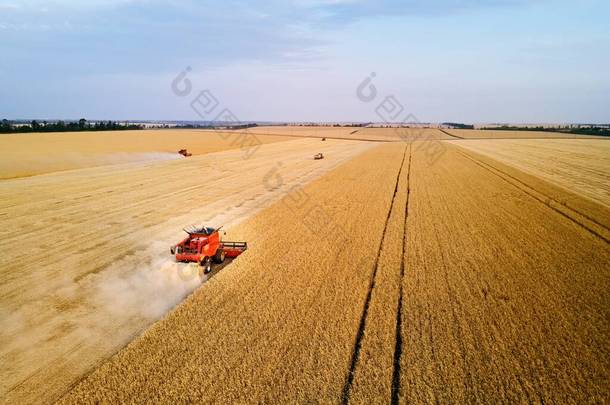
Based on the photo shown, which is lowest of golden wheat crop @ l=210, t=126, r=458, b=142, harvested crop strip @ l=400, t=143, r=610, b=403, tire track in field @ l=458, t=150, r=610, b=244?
golden wheat crop @ l=210, t=126, r=458, b=142

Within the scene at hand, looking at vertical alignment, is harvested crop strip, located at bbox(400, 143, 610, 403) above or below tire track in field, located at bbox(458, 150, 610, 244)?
above

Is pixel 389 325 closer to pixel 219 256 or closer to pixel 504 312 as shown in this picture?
pixel 504 312

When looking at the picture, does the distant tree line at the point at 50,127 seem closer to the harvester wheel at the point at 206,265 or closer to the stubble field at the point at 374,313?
the stubble field at the point at 374,313

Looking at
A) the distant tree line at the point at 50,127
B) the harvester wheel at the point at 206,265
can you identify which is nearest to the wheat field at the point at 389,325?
the harvester wheel at the point at 206,265

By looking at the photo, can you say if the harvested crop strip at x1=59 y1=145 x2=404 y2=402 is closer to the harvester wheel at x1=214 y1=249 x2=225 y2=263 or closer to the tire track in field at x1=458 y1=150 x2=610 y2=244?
the harvester wheel at x1=214 y1=249 x2=225 y2=263

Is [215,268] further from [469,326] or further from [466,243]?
[466,243]

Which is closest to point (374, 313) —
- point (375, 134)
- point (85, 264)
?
point (85, 264)

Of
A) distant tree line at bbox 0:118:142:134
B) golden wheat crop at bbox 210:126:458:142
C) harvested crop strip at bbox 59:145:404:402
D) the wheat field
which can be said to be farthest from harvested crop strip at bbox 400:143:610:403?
golden wheat crop at bbox 210:126:458:142
